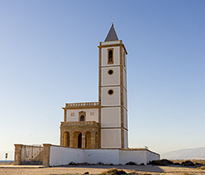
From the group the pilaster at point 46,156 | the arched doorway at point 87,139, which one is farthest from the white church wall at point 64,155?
the arched doorway at point 87,139

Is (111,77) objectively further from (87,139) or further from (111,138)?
(87,139)

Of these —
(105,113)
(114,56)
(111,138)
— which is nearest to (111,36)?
(114,56)

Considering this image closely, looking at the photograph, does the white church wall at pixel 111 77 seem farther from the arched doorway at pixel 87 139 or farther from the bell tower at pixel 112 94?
the arched doorway at pixel 87 139

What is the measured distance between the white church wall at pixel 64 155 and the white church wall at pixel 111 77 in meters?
→ 12.5

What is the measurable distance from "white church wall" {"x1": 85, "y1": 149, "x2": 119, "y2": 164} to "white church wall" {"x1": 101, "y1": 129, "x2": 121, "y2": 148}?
641cm

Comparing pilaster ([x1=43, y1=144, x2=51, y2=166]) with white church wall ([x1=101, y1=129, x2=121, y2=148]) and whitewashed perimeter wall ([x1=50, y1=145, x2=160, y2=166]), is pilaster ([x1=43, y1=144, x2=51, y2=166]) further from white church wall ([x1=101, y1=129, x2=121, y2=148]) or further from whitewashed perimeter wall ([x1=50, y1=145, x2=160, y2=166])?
white church wall ([x1=101, y1=129, x2=121, y2=148])

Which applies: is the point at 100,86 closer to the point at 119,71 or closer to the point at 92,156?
the point at 119,71

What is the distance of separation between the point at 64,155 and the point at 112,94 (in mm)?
14712

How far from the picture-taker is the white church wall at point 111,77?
41719 mm

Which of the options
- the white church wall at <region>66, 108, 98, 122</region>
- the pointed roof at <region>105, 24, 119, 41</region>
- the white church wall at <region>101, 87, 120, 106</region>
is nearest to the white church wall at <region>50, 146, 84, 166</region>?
the white church wall at <region>66, 108, 98, 122</region>

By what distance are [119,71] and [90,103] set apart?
6.18m

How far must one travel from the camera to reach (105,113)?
4031 cm

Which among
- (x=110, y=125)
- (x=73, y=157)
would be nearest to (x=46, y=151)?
(x=73, y=157)

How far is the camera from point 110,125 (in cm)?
3981
